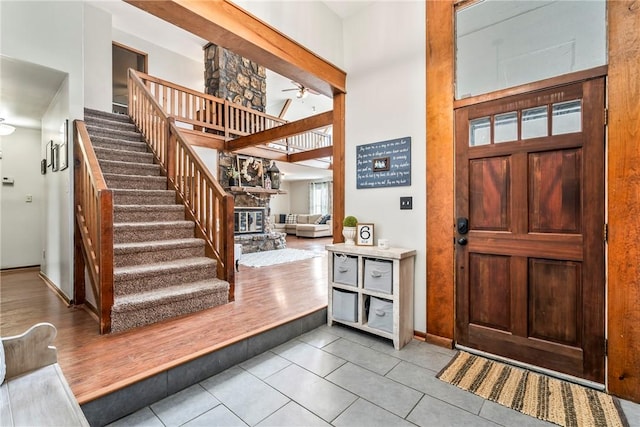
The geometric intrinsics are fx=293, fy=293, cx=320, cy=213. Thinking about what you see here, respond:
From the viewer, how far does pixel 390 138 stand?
2.74 meters

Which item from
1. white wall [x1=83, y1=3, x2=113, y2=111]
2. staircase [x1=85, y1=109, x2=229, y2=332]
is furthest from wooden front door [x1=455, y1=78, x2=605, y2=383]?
white wall [x1=83, y1=3, x2=113, y2=111]

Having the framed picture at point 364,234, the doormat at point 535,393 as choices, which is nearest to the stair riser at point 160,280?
the framed picture at point 364,234

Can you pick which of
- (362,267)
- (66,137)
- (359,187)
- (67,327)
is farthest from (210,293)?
(66,137)

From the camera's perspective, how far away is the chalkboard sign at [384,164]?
264cm

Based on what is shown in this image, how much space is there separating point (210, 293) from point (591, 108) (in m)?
3.28

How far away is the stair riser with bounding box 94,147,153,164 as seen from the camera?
153 inches

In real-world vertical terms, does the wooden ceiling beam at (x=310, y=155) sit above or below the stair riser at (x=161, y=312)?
above

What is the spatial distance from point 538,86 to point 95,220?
3.59m

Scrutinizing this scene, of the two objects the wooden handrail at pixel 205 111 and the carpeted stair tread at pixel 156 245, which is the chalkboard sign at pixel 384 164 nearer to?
the carpeted stair tread at pixel 156 245

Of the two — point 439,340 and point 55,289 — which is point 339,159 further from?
point 55,289

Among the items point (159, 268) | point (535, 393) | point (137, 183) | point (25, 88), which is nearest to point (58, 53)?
point (25, 88)

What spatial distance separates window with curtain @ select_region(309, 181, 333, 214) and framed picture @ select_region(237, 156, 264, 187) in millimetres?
5350

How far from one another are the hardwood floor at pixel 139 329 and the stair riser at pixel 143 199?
123 cm

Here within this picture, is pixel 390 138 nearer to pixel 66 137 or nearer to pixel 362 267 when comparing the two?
pixel 362 267
